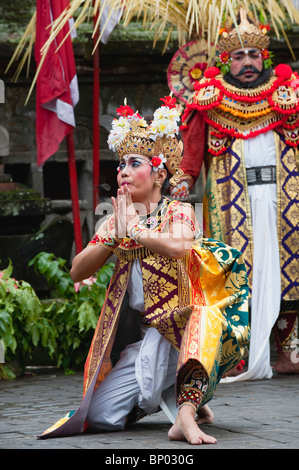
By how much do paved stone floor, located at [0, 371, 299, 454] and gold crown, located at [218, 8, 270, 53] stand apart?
2.08 m

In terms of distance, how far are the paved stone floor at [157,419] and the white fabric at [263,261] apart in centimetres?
20

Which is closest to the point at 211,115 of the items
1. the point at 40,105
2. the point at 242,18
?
the point at 242,18

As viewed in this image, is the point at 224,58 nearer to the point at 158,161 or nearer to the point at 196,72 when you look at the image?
the point at 196,72

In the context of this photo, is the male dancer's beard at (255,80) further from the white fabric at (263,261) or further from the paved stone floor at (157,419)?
the paved stone floor at (157,419)

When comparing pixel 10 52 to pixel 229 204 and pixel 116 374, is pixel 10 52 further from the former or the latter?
pixel 116 374

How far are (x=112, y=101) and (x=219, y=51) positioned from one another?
181 centimetres

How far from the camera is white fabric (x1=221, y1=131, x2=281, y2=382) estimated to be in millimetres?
5703

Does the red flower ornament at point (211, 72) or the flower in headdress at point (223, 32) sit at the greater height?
the flower in headdress at point (223, 32)

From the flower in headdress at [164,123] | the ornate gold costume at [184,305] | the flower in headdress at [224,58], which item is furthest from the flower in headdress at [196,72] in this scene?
the ornate gold costume at [184,305]

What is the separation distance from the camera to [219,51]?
237 inches

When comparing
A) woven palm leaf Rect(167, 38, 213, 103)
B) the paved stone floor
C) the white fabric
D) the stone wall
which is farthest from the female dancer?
the stone wall

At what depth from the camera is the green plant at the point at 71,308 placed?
6.13m

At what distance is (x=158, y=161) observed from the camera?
→ 407cm
